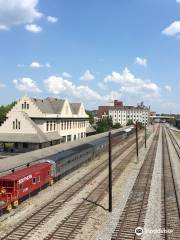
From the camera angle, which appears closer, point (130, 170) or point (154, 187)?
point (154, 187)

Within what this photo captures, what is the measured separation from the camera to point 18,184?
94.0 feet

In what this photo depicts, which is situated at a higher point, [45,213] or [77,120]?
[77,120]

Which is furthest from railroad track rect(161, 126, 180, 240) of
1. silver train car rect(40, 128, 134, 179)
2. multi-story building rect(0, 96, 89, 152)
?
multi-story building rect(0, 96, 89, 152)

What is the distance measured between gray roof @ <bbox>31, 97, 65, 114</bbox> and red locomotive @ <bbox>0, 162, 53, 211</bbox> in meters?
41.1

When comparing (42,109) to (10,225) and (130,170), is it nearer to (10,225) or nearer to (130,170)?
(130,170)

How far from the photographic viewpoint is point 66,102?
86.5m

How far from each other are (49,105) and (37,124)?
11.3 m

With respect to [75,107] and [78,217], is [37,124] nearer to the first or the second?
[75,107]

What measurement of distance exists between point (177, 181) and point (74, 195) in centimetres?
1439

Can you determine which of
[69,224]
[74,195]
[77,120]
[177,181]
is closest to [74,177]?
[74,195]

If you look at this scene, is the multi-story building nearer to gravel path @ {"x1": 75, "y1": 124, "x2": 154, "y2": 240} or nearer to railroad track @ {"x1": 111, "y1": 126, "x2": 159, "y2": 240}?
railroad track @ {"x1": 111, "y1": 126, "x2": 159, "y2": 240}

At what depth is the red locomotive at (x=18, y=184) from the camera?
27922 mm

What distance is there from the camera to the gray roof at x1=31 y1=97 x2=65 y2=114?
75412 millimetres

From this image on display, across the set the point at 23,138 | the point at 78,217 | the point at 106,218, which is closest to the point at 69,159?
the point at 78,217
